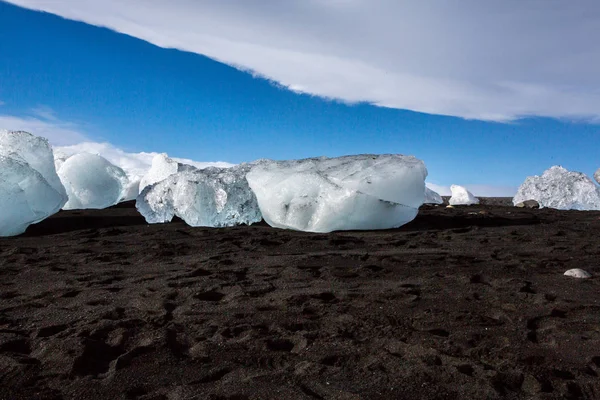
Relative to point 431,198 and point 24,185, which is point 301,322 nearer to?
point 24,185

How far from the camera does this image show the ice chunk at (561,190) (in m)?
13.5

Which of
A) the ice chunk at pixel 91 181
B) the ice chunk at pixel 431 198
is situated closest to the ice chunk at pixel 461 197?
the ice chunk at pixel 431 198

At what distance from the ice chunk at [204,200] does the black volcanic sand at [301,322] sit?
6.92 feet

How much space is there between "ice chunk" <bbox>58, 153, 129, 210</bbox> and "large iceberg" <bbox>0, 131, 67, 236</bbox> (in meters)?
1.68

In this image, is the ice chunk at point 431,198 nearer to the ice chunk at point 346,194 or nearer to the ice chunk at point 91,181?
the ice chunk at point 346,194

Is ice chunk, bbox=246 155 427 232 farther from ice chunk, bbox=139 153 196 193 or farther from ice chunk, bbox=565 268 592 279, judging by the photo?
ice chunk, bbox=139 153 196 193

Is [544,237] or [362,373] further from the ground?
[544,237]

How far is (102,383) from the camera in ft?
9.39

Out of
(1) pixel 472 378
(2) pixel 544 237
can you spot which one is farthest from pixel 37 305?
(2) pixel 544 237

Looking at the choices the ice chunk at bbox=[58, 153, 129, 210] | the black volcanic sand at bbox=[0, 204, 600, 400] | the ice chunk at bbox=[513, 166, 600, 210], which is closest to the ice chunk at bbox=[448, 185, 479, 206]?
the ice chunk at bbox=[513, 166, 600, 210]

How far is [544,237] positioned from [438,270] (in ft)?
9.12

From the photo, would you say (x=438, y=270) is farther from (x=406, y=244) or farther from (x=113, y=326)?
(x=113, y=326)

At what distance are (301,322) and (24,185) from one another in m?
6.43

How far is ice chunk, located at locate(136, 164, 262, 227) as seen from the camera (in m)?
8.83
